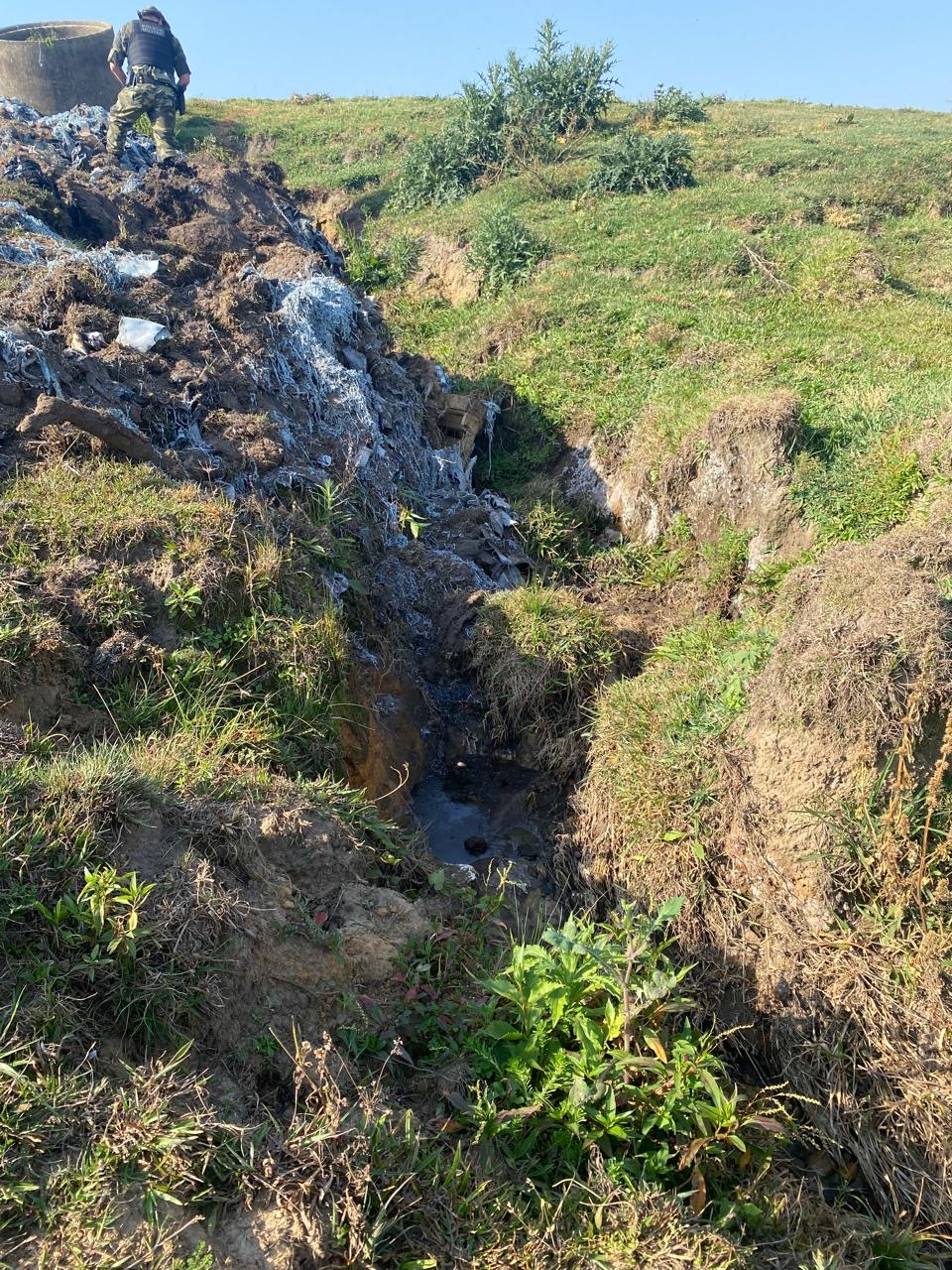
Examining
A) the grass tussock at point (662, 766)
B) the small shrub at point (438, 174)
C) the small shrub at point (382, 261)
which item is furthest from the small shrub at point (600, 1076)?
the small shrub at point (438, 174)

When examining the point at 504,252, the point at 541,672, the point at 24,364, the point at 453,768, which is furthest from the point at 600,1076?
the point at 504,252

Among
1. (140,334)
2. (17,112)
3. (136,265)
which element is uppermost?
(17,112)

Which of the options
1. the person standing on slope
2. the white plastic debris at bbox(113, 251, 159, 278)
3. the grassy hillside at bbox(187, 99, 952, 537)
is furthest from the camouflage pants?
the white plastic debris at bbox(113, 251, 159, 278)

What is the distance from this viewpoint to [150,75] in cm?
1132

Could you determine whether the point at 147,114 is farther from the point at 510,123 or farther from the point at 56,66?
the point at 510,123

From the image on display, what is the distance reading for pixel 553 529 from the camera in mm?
7387

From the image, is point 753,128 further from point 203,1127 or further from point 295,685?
point 203,1127

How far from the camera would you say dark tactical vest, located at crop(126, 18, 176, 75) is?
11.3m

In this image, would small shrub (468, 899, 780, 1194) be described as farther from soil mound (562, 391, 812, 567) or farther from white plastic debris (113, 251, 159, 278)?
white plastic debris (113, 251, 159, 278)

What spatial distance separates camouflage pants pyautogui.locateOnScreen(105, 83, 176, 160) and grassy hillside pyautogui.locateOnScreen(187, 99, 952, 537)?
309 cm

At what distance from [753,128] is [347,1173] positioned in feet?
59.3

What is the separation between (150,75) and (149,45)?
14.9 inches

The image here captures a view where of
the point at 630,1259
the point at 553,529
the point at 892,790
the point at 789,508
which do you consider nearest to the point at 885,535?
the point at 789,508

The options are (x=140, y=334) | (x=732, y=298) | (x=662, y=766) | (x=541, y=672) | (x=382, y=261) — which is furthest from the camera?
(x=382, y=261)
